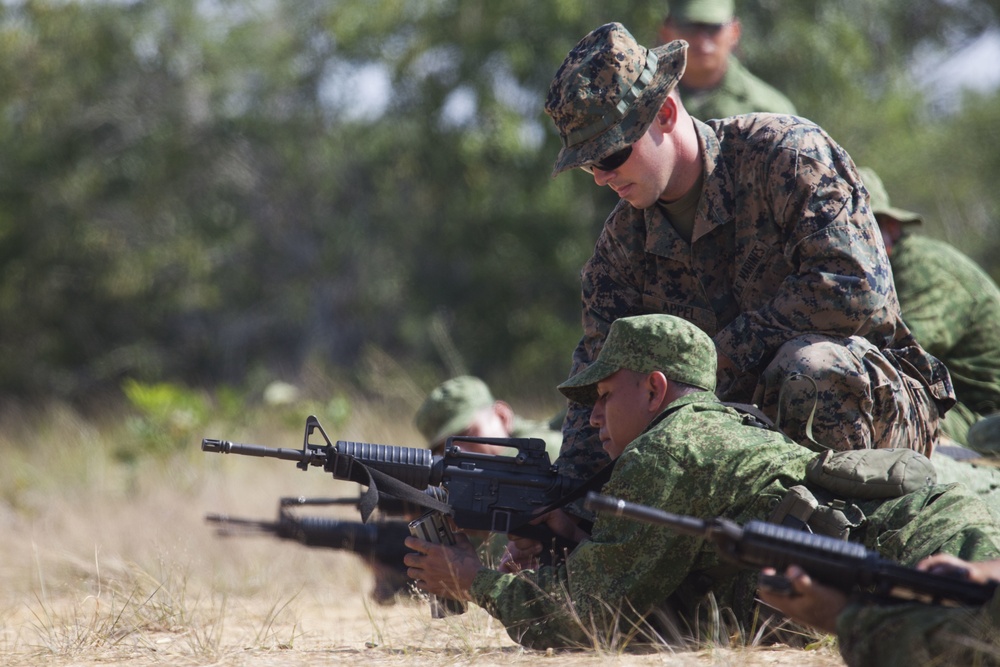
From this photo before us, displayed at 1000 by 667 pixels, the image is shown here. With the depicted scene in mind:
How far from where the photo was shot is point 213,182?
17.1 m

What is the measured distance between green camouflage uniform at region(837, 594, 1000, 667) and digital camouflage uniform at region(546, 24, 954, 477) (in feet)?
3.95

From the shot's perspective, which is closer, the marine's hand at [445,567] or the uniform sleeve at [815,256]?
the marine's hand at [445,567]

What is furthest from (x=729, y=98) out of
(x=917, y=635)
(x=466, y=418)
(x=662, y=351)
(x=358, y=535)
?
(x=917, y=635)

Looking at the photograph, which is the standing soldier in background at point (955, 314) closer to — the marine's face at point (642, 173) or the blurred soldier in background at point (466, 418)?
the blurred soldier in background at point (466, 418)

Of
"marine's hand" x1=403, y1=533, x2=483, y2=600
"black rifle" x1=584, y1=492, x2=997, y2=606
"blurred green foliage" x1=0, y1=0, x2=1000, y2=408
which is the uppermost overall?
"blurred green foliage" x1=0, y1=0, x2=1000, y2=408

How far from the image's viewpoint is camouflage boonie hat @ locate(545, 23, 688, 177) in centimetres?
421

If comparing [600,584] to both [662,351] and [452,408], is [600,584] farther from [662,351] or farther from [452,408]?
[452,408]

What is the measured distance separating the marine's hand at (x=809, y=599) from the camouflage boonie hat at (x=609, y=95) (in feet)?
5.83

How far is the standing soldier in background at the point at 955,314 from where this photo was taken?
5.98m

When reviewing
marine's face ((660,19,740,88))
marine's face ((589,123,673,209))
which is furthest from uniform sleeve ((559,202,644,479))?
marine's face ((660,19,740,88))

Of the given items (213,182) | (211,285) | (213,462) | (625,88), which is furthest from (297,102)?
(625,88)

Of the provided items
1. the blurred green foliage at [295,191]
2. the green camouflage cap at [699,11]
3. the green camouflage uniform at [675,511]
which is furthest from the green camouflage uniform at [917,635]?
the blurred green foliage at [295,191]

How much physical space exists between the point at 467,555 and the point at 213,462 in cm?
649

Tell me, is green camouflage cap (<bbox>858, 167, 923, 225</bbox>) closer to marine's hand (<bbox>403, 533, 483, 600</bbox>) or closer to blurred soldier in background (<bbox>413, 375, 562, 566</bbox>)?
blurred soldier in background (<bbox>413, 375, 562, 566</bbox>)
